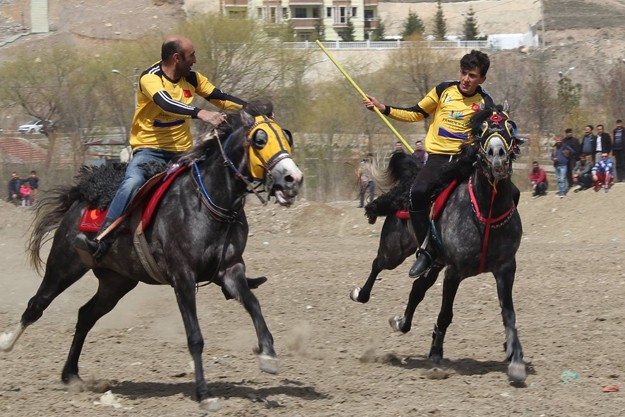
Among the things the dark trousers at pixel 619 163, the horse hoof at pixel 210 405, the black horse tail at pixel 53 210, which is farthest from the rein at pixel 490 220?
the dark trousers at pixel 619 163

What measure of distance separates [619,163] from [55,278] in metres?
20.6

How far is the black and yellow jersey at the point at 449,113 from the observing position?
10148mm

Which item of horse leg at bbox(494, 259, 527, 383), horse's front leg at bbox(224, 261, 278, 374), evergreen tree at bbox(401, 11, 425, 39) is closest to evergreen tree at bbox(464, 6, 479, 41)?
evergreen tree at bbox(401, 11, 425, 39)

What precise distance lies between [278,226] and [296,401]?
18.4m

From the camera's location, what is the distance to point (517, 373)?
8.73m

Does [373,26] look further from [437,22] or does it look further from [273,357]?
[273,357]

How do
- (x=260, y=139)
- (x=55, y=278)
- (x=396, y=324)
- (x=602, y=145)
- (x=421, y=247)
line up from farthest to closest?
(x=602, y=145) → (x=396, y=324) → (x=421, y=247) → (x=55, y=278) → (x=260, y=139)

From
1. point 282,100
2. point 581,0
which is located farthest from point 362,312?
point 581,0

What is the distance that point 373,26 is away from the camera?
107 metres

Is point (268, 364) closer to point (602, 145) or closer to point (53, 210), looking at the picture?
point (53, 210)

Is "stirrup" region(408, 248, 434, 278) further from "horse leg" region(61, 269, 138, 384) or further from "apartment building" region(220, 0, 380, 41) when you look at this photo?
"apartment building" region(220, 0, 380, 41)

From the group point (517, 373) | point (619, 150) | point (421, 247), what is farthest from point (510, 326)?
point (619, 150)

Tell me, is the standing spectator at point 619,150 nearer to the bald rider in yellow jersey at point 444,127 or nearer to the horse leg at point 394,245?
the horse leg at point 394,245

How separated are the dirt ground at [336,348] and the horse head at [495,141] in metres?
1.80
